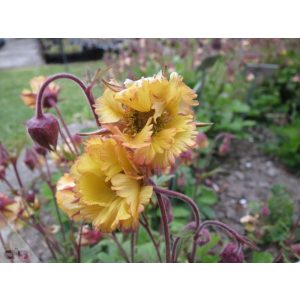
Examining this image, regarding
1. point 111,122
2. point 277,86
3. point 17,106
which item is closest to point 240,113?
point 277,86

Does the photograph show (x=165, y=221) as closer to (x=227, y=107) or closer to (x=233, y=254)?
(x=233, y=254)

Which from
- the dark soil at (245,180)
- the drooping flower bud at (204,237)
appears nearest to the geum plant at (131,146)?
the drooping flower bud at (204,237)

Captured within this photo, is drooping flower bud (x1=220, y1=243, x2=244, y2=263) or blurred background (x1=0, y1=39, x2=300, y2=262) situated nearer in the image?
drooping flower bud (x1=220, y1=243, x2=244, y2=263)

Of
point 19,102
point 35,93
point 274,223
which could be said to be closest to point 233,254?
point 35,93

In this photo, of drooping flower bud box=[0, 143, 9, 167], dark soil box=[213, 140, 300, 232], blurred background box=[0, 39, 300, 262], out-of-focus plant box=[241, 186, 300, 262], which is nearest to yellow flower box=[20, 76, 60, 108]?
drooping flower bud box=[0, 143, 9, 167]

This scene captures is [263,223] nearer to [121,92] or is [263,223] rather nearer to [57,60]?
[121,92]

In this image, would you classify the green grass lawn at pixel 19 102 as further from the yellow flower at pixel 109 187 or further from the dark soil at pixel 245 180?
the yellow flower at pixel 109 187

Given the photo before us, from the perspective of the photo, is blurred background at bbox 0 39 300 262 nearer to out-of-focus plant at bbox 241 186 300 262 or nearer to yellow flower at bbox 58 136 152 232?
out-of-focus plant at bbox 241 186 300 262

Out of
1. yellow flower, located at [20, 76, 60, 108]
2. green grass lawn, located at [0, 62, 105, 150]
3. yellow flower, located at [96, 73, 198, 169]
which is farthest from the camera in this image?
green grass lawn, located at [0, 62, 105, 150]
